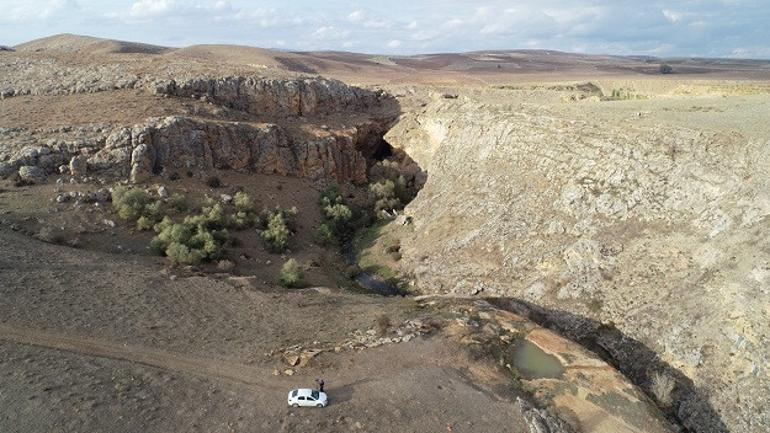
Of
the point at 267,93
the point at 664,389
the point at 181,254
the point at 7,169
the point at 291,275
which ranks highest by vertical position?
the point at 267,93

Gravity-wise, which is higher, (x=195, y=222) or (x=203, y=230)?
(x=195, y=222)

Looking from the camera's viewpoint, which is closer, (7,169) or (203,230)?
(203,230)

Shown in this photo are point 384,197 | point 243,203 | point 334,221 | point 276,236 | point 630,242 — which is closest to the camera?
point 630,242

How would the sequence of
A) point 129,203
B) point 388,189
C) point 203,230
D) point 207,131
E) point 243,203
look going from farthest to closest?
point 388,189 → point 207,131 → point 243,203 → point 129,203 → point 203,230

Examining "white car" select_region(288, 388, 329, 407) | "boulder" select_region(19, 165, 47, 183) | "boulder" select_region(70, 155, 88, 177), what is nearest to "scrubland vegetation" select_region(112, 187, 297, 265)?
"boulder" select_region(70, 155, 88, 177)

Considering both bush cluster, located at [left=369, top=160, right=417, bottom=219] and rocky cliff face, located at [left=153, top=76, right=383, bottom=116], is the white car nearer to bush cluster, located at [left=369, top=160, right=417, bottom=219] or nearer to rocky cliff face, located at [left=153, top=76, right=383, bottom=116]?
Answer: bush cluster, located at [left=369, top=160, right=417, bottom=219]

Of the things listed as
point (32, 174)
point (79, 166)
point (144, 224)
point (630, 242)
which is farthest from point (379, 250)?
point (32, 174)

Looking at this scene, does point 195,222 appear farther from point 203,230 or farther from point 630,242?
point 630,242
